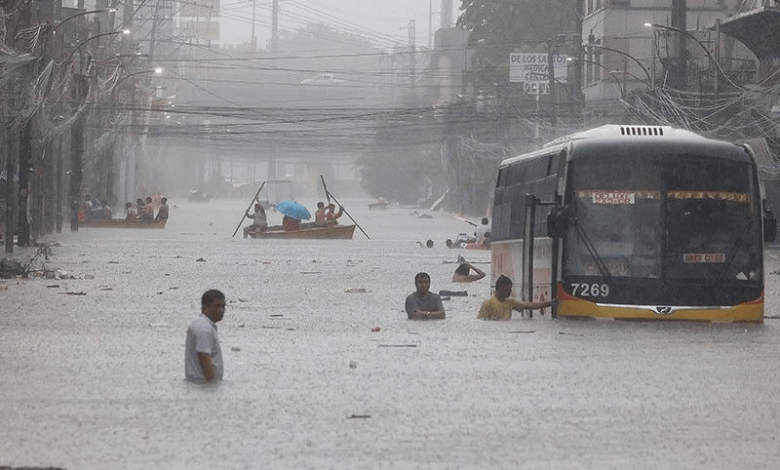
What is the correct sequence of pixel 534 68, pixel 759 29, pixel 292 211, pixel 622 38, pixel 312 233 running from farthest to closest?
pixel 534 68, pixel 622 38, pixel 292 211, pixel 312 233, pixel 759 29

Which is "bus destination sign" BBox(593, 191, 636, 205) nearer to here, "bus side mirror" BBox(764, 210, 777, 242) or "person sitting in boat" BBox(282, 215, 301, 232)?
"bus side mirror" BBox(764, 210, 777, 242)

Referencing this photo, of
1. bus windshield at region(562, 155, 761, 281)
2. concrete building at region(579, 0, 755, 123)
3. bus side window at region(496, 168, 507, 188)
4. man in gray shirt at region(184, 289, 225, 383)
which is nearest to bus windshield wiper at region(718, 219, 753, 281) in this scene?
bus windshield at region(562, 155, 761, 281)

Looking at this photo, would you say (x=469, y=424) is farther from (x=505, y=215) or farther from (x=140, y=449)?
(x=505, y=215)

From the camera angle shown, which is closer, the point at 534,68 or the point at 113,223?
the point at 113,223

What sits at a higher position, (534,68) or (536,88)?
(534,68)

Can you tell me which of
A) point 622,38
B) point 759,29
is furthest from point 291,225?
point 622,38

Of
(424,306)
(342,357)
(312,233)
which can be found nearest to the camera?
(342,357)

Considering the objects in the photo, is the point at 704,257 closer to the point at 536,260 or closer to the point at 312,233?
the point at 536,260

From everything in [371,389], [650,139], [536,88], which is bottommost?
[371,389]

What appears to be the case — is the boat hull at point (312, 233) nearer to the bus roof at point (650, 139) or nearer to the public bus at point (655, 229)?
A: the bus roof at point (650, 139)

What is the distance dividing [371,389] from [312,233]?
5192cm

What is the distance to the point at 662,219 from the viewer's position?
24281 millimetres

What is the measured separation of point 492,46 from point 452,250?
56572mm

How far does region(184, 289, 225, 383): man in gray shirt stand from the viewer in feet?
50.4
